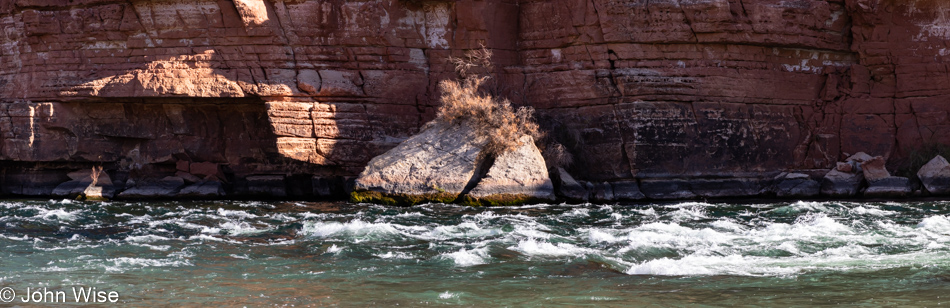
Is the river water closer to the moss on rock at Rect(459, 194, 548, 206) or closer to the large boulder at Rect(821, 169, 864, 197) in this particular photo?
the moss on rock at Rect(459, 194, 548, 206)

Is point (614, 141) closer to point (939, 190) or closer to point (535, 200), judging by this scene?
point (535, 200)

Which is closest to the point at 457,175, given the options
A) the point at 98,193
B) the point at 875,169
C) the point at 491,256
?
the point at 491,256

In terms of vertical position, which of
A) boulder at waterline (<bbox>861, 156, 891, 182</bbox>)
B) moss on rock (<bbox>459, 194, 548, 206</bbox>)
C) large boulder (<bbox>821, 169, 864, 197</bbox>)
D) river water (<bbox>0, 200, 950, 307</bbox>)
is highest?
boulder at waterline (<bbox>861, 156, 891, 182</bbox>)

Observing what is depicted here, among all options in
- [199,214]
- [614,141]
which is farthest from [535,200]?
[199,214]

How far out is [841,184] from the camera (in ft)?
55.8

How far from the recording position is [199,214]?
14.3 metres

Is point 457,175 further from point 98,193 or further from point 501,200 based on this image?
point 98,193

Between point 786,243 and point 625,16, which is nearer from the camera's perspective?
point 786,243

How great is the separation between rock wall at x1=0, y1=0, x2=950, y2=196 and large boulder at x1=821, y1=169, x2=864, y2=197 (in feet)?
4.18

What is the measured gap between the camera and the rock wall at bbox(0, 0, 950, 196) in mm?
17891

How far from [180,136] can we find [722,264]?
572 inches

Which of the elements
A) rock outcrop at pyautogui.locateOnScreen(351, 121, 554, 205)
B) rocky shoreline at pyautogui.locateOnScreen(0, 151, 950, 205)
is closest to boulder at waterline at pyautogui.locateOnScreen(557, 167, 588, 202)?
rocky shoreline at pyautogui.locateOnScreen(0, 151, 950, 205)

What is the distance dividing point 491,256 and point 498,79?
10.1m

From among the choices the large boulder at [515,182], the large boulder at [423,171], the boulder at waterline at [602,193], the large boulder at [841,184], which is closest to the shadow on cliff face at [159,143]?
A: the large boulder at [423,171]
